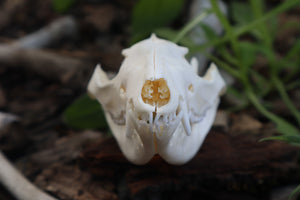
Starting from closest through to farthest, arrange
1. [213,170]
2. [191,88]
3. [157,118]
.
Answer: [157,118] < [191,88] < [213,170]

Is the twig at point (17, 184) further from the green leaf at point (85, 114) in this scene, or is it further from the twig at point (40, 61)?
the twig at point (40, 61)

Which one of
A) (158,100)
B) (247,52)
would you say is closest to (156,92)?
(158,100)

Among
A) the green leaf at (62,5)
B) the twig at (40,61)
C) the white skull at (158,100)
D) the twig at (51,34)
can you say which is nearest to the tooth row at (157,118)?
the white skull at (158,100)

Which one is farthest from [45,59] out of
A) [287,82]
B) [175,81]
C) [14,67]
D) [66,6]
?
[287,82]

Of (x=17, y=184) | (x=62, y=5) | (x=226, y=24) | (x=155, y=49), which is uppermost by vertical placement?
(x=155, y=49)

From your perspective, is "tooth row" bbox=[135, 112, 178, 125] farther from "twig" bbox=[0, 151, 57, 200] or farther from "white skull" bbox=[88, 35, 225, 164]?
"twig" bbox=[0, 151, 57, 200]

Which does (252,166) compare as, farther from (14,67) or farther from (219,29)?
(14,67)

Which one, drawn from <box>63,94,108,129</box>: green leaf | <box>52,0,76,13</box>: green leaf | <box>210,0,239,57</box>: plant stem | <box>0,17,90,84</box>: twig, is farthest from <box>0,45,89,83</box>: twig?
<box>210,0,239,57</box>: plant stem

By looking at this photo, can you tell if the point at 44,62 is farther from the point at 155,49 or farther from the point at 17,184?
the point at 155,49
